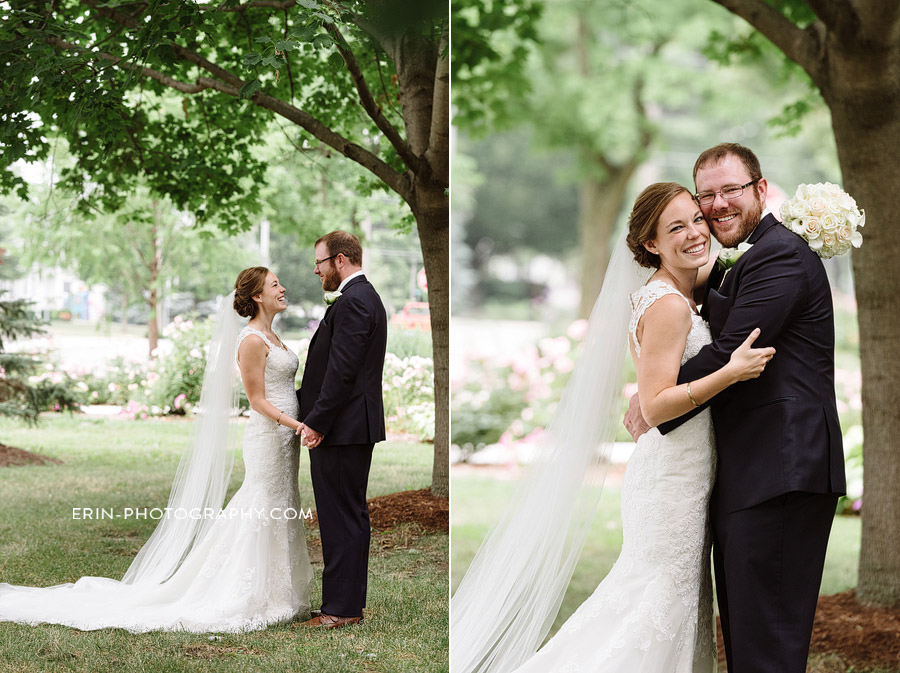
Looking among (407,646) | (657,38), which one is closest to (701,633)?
(407,646)

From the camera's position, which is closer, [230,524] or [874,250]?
[230,524]

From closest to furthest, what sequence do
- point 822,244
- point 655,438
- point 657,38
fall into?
point 822,244 < point 655,438 < point 657,38

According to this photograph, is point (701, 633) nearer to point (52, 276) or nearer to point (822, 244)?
point (822, 244)

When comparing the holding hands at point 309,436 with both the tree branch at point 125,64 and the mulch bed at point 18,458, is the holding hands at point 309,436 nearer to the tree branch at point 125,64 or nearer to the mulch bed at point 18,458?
the mulch bed at point 18,458

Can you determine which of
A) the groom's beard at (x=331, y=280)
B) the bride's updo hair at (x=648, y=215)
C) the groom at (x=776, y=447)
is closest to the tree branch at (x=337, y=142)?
the groom's beard at (x=331, y=280)

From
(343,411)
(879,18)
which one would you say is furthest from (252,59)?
(879,18)

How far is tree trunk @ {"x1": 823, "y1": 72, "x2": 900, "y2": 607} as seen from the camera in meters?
4.52

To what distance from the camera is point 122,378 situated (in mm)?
3766

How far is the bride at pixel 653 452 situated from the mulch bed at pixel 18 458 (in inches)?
87.8

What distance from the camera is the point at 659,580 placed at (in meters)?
2.91

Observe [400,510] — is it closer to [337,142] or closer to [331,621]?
[331,621]

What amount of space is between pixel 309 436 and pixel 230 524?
56 centimetres

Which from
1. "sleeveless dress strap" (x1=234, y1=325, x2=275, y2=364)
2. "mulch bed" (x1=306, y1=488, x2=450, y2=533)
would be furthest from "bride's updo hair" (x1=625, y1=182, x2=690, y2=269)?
"sleeveless dress strap" (x1=234, y1=325, x2=275, y2=364)

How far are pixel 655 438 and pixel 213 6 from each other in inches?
99.1
